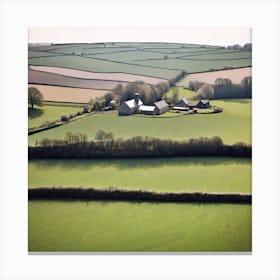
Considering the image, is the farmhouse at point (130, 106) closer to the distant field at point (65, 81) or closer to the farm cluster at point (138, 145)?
the farm cluster at point (138, 145)

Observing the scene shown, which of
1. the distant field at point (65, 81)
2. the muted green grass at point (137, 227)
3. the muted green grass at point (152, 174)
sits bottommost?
the muted green grass at point (137, 227)

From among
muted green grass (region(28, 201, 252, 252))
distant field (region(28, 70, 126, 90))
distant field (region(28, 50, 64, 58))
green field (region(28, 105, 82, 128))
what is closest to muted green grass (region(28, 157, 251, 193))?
muted green grass (region(28, 201, 252, 252))

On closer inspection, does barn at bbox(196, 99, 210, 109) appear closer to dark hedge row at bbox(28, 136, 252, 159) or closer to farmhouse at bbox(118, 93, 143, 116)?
dark hedge row at bbox(28, 136, 252, 159)

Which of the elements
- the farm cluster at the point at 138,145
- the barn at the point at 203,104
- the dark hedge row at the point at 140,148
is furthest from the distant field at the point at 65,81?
the barn at the point at 203,104

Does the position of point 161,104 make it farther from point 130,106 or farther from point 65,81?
point 65,81

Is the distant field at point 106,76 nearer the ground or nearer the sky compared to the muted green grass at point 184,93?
nearer the sky
